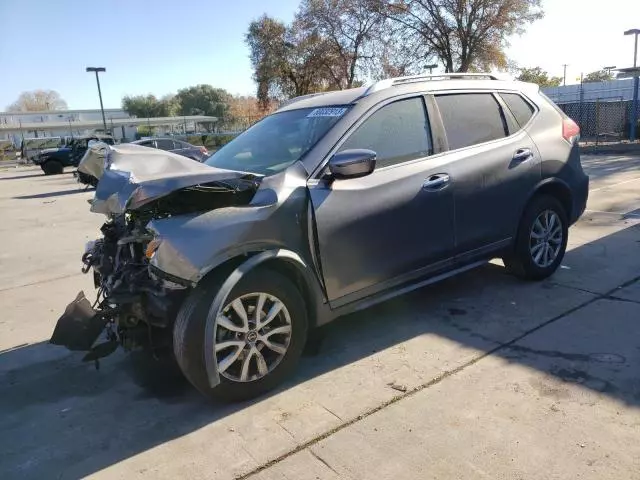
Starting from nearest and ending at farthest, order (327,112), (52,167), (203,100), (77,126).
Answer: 1. (327,112)
2. (52,167)
3. (77,126)
4. (203,100)

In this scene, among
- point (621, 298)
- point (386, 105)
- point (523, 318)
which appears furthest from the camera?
point (621, 298)

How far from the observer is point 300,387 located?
3402mm

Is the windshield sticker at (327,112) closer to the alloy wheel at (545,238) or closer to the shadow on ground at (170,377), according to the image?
the shadow on ground at (170,377)

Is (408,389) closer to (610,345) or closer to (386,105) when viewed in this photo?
(610,345)

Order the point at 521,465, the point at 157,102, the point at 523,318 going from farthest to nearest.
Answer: the point at 157,102, the point at 523,318, the point at 521,465

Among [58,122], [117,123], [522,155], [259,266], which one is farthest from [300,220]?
[58,122]

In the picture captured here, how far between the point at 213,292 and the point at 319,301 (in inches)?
30.4

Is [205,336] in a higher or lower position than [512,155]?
lower

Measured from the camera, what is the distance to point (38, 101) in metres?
128

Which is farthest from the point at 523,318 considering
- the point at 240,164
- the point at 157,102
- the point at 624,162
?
the point at 157,102

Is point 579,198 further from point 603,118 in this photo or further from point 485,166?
point 603,118

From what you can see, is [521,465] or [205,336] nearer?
[521,465]

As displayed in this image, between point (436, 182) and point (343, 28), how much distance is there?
97.6 feet

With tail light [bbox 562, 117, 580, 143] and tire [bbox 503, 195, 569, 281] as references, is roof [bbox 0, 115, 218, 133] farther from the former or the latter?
Result: tire [bbox 503, 195, 569, 281]
